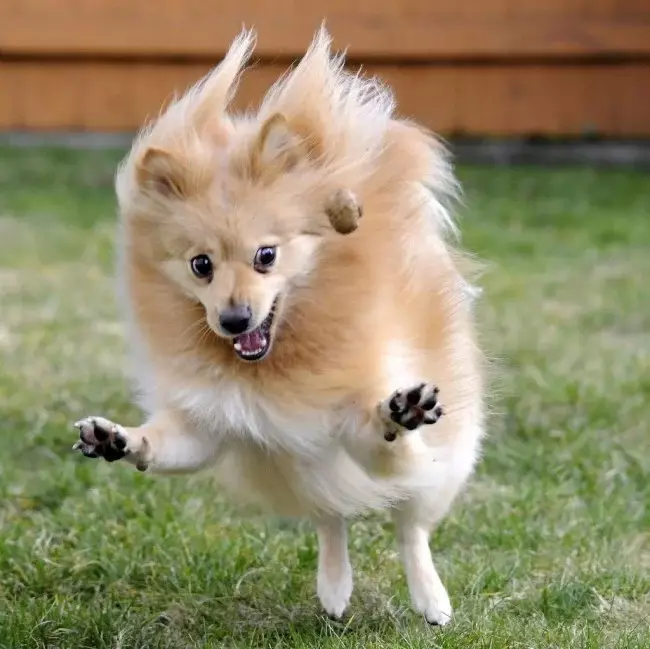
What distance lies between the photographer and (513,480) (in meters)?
3.84

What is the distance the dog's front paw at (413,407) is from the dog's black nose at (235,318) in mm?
315

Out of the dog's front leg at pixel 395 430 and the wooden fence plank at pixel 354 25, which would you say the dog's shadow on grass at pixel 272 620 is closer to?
the dog's front leg at pixel 395 430

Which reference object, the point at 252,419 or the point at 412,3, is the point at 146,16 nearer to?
the point at 412,3

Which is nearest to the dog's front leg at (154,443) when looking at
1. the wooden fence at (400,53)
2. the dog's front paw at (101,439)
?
the dog's front paw at (101,439)

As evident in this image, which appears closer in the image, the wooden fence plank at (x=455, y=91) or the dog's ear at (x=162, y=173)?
the dog's ear at (x=162, y=173)

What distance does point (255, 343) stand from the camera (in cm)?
233

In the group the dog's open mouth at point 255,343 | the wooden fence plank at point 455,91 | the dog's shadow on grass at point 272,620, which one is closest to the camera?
the dog's open mouth at point 255,343

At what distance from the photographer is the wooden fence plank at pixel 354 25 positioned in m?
9.26

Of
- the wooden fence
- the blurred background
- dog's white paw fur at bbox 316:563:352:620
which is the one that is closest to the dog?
dog's white paw fur at bbox 316:563:352:620

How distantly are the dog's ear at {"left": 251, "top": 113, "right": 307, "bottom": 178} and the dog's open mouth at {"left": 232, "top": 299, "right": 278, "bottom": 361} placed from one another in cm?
26

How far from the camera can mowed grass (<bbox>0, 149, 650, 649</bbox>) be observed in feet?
9.11

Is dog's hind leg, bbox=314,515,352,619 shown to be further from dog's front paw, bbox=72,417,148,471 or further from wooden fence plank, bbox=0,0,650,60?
wooden fence plank, bbox=0,0,650,60

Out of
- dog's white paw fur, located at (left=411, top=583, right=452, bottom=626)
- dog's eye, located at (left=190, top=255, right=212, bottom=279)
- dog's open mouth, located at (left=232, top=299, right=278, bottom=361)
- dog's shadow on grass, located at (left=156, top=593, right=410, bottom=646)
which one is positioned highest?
dog's eye, located at (left=190, top=255, right=212, bottom=279)

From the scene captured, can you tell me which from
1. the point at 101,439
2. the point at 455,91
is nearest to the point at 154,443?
the point at 101,439
